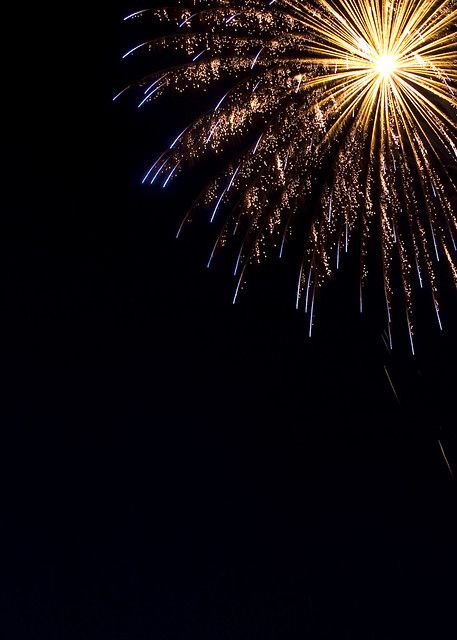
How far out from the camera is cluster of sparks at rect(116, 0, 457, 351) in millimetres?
3887

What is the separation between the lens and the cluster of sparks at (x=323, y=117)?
3887mm

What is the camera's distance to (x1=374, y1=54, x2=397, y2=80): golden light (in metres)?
3.82

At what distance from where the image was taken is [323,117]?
13.9ft

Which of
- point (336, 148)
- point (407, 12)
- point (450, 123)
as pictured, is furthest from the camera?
point (336, 148)

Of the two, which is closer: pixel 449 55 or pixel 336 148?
pixel 449 55

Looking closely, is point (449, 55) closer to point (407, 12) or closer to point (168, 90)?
point (407, 12)

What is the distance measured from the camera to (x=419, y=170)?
432 centimetres

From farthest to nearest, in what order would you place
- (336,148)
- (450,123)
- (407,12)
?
1. (336,148)
2. (450,123)
3. (407,12)

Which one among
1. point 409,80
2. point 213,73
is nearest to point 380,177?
point 409,80

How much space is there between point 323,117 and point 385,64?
18.5 inches

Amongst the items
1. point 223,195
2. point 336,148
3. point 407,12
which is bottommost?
point 223,195

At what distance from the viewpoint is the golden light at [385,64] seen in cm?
382

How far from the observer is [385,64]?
3834mm

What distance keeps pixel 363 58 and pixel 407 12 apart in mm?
236
